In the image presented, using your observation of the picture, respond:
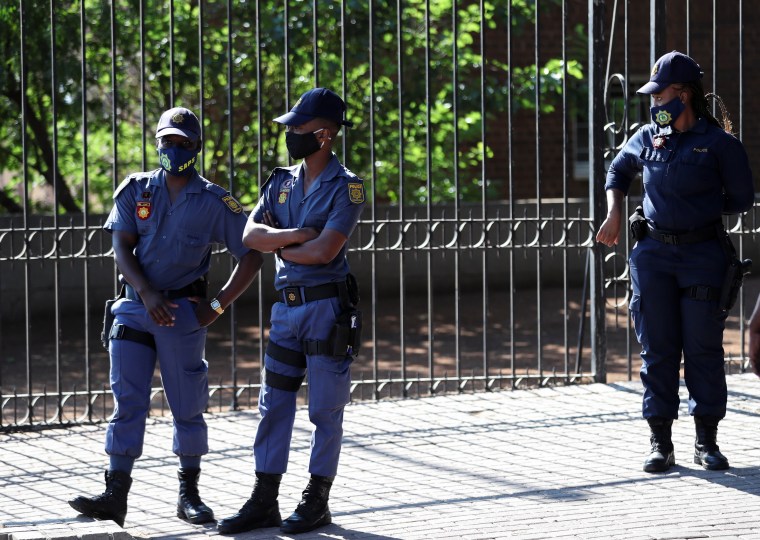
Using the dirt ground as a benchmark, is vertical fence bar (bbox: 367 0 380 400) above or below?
above

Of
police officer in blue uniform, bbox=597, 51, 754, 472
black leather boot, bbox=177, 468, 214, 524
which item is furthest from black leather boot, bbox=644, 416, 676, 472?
black leather boot, bbox=177, 468, 214, 524

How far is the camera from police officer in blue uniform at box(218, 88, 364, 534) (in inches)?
Answer: 197

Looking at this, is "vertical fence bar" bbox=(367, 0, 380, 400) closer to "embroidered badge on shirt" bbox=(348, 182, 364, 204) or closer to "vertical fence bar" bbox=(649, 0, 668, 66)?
"vertical fence bar" bbox=(649, 0, 668, 66)

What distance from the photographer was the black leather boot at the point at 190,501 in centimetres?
521

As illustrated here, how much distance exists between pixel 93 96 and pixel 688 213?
939cm

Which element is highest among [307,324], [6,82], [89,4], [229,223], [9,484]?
[89,4]

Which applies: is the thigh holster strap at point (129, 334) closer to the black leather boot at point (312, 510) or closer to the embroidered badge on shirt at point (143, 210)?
the embroidered badge on shirt at point (143, 210)

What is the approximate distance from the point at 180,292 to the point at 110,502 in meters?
0.92

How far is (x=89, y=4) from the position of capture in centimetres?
1297

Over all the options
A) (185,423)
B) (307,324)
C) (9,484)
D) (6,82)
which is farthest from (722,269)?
(6,82)

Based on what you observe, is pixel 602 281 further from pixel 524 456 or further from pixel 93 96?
pixel 93 96

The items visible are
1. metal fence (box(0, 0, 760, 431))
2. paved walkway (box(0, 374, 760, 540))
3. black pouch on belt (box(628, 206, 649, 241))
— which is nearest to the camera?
paved walkway (box(0, 374, 760, 540))

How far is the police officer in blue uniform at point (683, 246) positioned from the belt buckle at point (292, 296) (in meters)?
1.69

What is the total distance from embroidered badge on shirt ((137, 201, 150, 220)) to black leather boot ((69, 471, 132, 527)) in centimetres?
108
